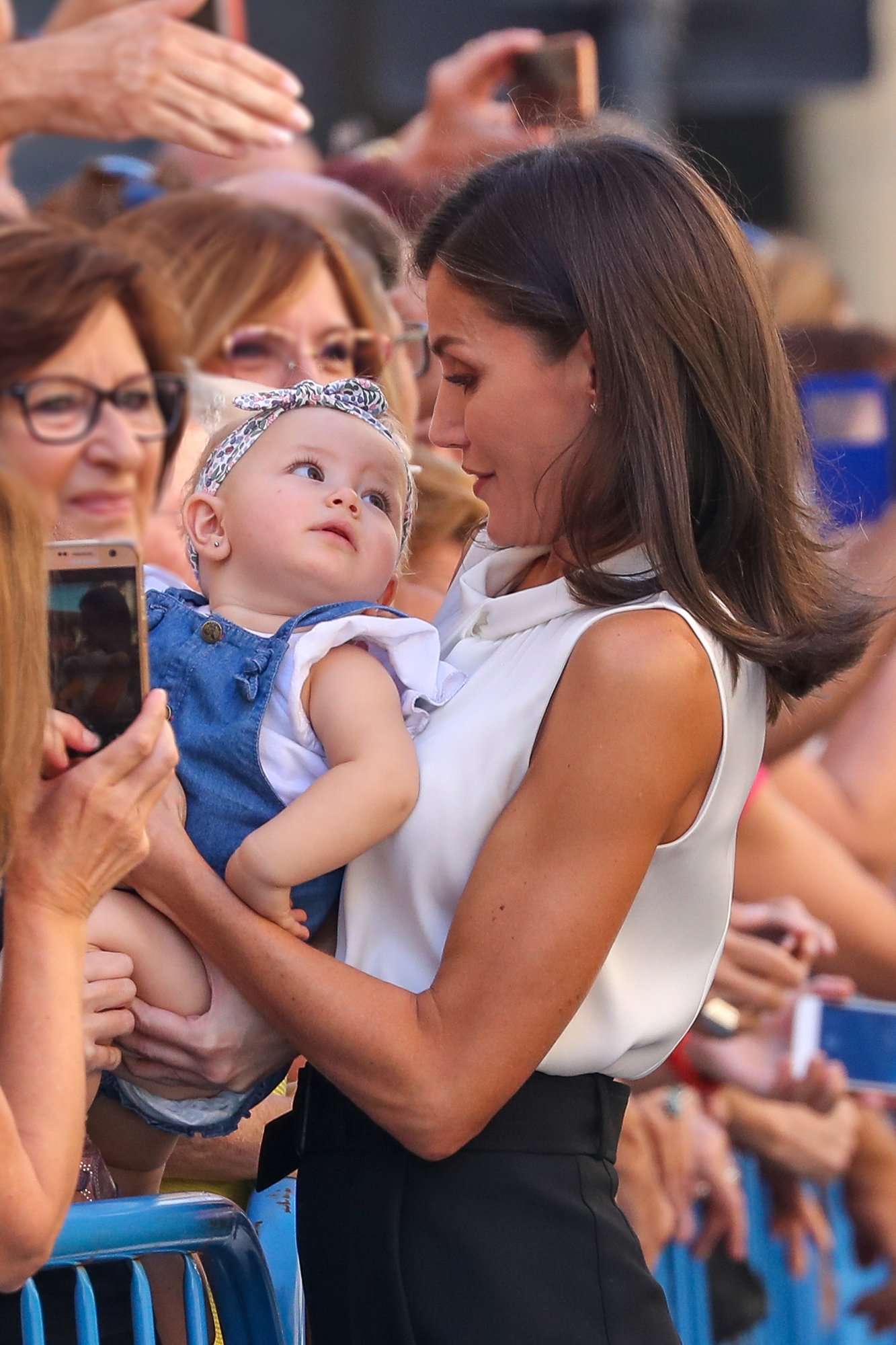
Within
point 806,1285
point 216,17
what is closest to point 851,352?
point 216,17

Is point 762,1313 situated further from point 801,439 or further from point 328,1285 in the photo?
point 801,439

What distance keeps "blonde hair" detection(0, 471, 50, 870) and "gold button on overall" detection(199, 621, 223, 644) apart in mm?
336

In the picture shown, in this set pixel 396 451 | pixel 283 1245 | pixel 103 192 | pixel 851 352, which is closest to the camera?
pixel 396 451

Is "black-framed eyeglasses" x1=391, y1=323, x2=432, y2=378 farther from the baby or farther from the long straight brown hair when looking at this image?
the long straight brown hair

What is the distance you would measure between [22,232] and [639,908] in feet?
6.75

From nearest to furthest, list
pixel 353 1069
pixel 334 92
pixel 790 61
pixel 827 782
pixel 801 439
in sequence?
pixel 353 1069, pixel 801 439, pixel 827 782, pixel 790 61, pixel 334 92

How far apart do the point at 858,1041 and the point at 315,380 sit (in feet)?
5.48

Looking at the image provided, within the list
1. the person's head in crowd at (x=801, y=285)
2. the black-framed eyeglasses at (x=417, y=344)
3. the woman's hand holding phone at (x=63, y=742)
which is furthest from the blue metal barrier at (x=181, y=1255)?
the person's head in crowd at (x=801, y=285)

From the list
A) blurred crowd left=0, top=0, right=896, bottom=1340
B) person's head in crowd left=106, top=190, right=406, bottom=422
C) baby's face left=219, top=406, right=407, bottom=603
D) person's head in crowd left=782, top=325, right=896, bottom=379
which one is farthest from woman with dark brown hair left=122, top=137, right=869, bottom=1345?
person's head in crowd left=782, top=325, right=896, bottom=379

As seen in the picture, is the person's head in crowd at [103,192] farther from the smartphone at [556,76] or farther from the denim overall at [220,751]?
the denim overall at [220,751]

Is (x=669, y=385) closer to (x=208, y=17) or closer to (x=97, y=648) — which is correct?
(x=97, y=648)

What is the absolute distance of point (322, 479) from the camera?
2.07 metres

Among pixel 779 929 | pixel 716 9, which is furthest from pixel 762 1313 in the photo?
pixel 716 9

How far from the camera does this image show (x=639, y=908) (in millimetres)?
1913
